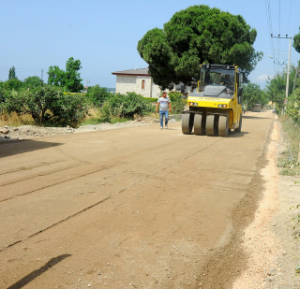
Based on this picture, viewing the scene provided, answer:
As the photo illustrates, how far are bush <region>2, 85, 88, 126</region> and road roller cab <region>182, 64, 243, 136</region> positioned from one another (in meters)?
4.91

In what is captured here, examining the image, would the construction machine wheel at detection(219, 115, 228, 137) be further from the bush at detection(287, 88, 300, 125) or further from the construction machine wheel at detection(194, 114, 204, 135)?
the bush at detection(287, 88, 300, 125)

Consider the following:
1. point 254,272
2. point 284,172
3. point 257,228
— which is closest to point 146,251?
point 254,272

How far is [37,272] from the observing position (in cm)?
368

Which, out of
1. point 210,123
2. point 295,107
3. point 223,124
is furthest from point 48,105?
point 295,107

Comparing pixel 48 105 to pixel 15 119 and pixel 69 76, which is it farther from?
pixel 69 76

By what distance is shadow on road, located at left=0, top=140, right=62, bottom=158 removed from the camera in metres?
9.91

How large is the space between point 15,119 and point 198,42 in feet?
76.7

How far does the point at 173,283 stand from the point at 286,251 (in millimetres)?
1679

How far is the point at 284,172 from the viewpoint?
9117 mm

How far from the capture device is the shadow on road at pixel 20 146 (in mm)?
9914

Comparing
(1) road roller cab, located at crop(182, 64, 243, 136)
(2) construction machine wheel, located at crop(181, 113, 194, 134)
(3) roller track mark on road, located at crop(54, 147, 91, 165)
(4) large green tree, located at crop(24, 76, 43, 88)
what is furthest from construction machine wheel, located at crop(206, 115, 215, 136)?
(4) large green tree, located at crop(24, 76, 43, 88)

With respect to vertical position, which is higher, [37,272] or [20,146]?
[20,146]

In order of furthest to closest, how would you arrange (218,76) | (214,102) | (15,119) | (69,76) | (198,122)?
1. (69,76)
2. (218,76)
3. (15,119)
4. (198,122)
5. (214,102)

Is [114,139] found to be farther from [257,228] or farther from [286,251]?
[286,251]
